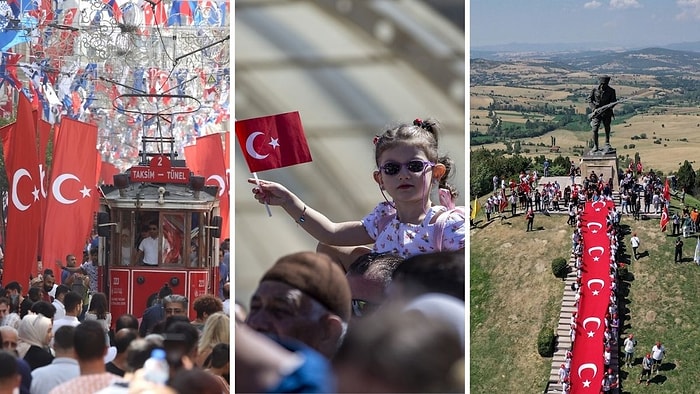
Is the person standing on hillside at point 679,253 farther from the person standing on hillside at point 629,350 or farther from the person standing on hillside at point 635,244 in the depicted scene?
the person standing on hillside at point 629,350

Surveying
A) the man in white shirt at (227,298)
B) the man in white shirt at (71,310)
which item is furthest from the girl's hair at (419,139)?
the man in white shirt at (71,310)

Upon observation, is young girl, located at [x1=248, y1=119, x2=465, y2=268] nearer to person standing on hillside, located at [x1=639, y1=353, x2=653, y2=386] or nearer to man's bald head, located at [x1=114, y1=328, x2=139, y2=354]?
man's bald head, located at [x1=114, y1=328, x2=139, y2=354]

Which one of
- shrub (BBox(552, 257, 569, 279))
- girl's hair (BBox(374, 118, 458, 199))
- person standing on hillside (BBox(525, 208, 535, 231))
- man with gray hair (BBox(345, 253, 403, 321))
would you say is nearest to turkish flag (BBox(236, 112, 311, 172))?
girl's hair (BBox(374, 118, 458, 199))

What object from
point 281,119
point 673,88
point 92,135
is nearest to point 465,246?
point 281,119

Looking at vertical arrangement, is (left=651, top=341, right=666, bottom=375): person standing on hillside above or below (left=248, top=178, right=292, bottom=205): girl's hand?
below

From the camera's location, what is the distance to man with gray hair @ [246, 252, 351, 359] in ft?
18.6

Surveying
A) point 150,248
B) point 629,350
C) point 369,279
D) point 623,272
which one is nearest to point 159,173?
point 150,248

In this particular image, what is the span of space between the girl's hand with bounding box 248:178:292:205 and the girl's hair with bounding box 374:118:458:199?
23.6 inches

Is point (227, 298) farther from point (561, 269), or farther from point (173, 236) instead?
point (561, 269)

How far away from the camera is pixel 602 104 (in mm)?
6316

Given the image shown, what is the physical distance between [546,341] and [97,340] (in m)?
2.80

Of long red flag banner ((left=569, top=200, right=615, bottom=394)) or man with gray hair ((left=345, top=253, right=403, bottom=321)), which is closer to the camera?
man with gray hair ((left=345, top=253, right=403, bottom=321))

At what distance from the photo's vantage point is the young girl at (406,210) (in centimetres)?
585

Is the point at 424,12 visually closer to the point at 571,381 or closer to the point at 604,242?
the point at 604,242
